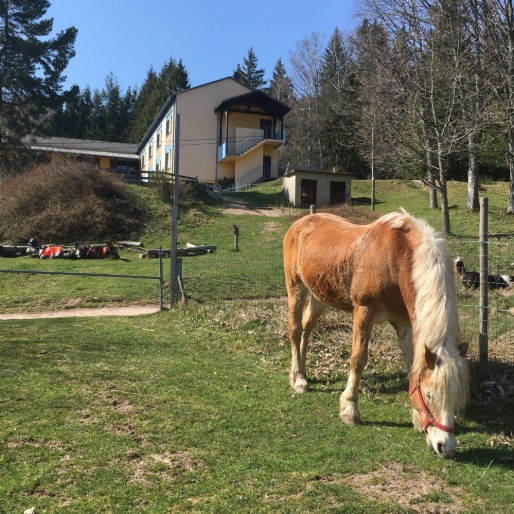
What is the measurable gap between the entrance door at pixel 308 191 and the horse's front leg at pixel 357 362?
2410cm

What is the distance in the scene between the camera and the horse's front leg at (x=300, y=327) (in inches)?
210

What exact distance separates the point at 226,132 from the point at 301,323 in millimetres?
33120

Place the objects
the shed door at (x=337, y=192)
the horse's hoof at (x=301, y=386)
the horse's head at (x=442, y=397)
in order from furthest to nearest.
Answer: the shed door at (x=337, y=192) < the horse's hoof at (x=301, y=386) < the horse's head at (x=442, y=397)

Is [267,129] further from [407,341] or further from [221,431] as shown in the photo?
[221,431]

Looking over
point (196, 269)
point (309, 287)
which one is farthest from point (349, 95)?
point (309, 287)

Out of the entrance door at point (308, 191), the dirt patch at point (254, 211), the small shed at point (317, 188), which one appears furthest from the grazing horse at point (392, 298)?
the entrance door at point (308, 191)

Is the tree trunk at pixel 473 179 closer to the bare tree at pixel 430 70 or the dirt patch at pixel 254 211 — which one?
the bare tree at pixel 430 70

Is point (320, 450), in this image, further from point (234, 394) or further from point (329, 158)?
point (329, 158)

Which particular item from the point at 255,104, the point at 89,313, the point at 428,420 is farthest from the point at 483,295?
the point at 255,104

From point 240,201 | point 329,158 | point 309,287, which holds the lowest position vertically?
point 309,287

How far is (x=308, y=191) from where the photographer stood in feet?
92.7

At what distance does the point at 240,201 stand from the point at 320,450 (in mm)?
25918

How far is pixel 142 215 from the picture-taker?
2292 cm

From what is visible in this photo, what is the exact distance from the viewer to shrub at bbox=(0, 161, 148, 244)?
68.2ft
